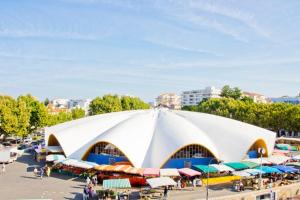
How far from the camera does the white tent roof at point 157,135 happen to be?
114 ft

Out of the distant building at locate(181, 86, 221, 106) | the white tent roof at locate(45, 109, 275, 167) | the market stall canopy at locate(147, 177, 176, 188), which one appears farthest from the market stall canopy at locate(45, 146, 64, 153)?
the distant building at locate(181, 86, 221, 106)

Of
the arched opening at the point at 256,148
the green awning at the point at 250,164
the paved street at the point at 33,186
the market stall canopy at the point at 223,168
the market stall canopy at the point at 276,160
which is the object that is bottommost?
the paved street at the point at 33,186

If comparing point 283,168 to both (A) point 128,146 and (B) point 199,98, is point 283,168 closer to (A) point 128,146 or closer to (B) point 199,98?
(A) point 128,146

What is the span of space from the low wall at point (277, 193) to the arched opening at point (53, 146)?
21.6 meters

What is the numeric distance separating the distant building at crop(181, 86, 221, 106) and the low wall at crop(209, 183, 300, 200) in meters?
145

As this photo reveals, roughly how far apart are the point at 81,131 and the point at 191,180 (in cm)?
1554

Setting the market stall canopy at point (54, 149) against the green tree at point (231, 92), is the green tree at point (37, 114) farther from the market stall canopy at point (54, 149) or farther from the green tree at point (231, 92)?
the green tree at point (231, 92)

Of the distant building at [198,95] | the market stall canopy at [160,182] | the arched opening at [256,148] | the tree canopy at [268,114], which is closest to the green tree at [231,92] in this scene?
the tree canopy at [268,114]

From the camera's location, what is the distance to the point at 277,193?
1113 inches

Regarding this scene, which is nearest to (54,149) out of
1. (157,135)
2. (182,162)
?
(157,135)

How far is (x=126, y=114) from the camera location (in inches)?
1802

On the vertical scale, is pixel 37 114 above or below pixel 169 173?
above

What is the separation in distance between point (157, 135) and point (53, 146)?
14.2 meters

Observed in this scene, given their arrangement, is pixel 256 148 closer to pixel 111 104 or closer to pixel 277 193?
pixel 277 193
